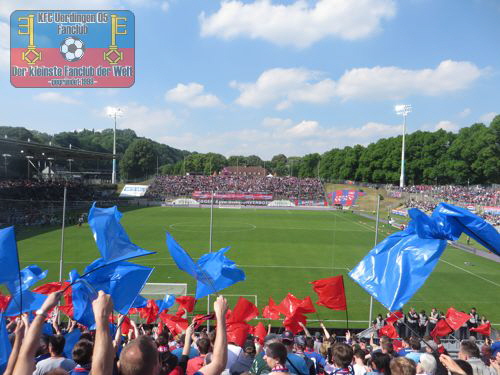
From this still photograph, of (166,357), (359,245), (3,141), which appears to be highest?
(3,141)

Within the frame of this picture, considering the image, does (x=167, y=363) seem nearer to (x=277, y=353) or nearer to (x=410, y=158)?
(x=277, y=353)

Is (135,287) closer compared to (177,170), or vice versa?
(135,287)

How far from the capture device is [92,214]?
22.7ft

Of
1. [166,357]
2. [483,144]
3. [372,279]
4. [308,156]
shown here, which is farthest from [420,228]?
[308,156]

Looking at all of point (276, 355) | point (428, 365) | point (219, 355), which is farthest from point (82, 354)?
point (428, 365)

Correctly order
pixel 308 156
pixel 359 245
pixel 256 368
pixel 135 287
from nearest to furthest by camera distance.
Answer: pixel 256 368 < pixel 135 287 < pixel 359 245 < pixel 308 156

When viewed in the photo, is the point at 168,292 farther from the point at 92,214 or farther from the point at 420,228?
the point at 420,228

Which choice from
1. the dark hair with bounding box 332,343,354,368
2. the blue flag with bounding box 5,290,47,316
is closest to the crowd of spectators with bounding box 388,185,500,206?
the dark hair with bounding box 332,343,354,368

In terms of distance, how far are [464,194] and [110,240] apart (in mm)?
67836

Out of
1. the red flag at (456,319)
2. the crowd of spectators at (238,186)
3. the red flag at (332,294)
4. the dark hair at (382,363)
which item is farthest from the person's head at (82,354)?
the crowd of spectators at (238,186)

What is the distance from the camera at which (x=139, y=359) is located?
2.32 metres

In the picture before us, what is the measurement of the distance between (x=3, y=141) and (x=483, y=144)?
7710cm

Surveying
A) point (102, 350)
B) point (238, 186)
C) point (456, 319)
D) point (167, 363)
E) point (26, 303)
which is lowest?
point (238, 186)

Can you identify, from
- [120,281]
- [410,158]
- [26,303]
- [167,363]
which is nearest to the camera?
[167,363]
